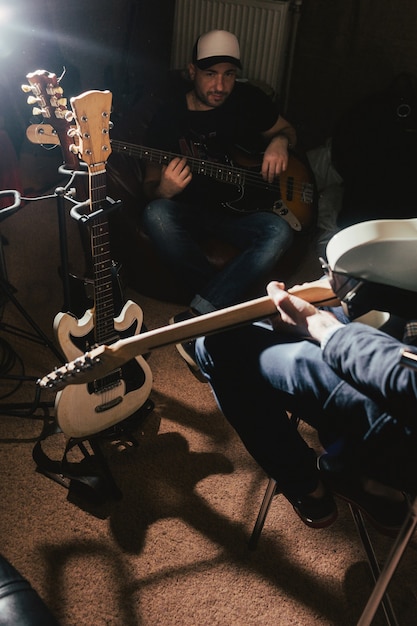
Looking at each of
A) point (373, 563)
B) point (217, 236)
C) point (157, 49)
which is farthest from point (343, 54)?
point (373, 563)

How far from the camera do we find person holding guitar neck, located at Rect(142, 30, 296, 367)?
2127 millimetres

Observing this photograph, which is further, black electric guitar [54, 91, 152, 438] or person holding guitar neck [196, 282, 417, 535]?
black electric guitar [54, 91, 152, 438]

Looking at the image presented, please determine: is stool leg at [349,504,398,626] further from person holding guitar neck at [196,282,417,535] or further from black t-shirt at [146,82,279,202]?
black t-shirt at [146,82,279,202]

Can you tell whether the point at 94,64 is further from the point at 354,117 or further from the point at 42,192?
the point at 354,117

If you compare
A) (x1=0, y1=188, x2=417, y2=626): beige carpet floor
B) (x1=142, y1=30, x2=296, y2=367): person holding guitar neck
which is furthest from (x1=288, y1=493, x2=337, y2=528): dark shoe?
(x1=142, y1=30, x2=296, y2=367): person holding guitar neck

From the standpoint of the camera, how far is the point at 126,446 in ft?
5.80

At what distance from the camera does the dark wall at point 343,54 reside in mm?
2928

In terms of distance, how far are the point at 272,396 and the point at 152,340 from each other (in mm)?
330

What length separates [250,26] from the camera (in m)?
3.22

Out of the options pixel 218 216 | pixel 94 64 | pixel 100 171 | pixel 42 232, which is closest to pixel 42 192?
pixel 42 232

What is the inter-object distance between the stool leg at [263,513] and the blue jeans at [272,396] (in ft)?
0.25

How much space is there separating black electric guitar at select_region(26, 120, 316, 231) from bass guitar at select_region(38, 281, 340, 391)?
4.05ft

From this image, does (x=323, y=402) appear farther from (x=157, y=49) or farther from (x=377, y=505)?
(x=157, y=49)

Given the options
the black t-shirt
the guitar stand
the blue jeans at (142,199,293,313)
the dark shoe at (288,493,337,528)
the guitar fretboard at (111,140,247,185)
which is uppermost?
the black t-shirt
